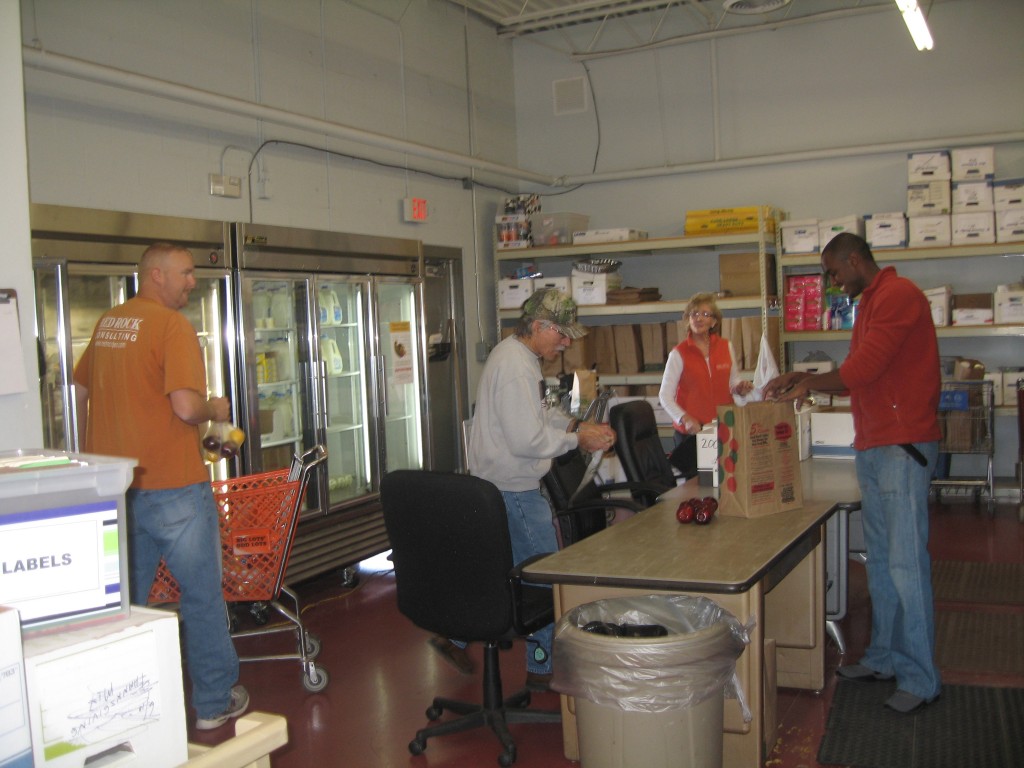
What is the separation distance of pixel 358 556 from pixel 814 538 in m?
3.14

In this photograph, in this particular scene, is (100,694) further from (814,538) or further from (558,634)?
(814,538)

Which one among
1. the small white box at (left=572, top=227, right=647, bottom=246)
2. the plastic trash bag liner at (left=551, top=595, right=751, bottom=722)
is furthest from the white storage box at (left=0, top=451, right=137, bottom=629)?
the small white box at (left=572, top=227, right=647, bottom=246)

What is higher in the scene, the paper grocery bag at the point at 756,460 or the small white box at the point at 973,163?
the small white box at the point at 973,163

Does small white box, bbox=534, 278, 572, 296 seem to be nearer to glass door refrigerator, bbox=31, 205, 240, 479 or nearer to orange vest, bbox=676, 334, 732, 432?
orange vest, bbox=676, 334, 732, 432

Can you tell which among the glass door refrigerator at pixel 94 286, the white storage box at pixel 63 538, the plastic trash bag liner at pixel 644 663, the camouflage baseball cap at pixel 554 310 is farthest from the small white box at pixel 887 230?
the white storage box at pixel 63 538

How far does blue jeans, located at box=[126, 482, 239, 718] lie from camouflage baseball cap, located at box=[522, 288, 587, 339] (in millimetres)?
1409

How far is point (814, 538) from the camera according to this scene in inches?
148

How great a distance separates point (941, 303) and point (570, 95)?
3.70 meters

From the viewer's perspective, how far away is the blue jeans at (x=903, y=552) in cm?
360

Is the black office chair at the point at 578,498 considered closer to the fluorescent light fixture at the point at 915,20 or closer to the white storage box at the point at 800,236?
the fluorescent light fixture at the point at 915,20

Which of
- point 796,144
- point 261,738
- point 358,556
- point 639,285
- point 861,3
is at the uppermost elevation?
point 861,3

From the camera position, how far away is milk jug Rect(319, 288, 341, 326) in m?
6.18

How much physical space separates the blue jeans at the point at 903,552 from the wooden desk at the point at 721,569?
0.64 ft

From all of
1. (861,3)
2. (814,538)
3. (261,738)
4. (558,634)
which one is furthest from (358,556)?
(861,3)
